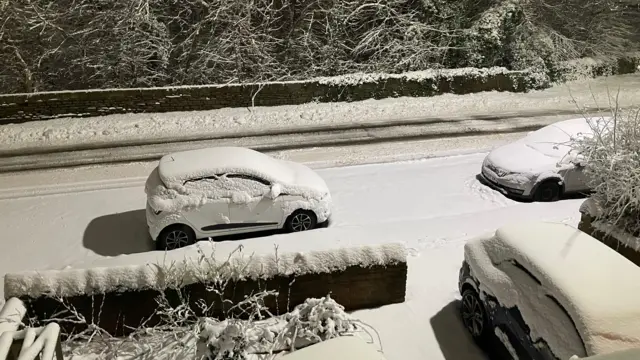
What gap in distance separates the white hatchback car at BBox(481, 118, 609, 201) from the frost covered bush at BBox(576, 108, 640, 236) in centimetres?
220

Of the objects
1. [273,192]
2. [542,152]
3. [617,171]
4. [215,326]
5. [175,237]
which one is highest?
[617,171]

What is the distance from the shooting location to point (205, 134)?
16.7m

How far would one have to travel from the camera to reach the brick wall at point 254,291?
25.0 feet

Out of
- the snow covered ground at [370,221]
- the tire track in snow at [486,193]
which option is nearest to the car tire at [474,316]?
the snow covered ground at [370,221]

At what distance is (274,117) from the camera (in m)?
18.0

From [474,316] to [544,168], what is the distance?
19.3ft

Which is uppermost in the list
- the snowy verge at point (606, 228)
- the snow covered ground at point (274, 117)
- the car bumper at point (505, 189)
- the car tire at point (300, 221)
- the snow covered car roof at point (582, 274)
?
the snow covered car roof at point (582, 274)

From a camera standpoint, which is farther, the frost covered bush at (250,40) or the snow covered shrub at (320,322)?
the frost covered bush at (250,40)

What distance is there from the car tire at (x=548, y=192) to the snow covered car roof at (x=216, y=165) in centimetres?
560

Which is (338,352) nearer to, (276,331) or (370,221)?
(276,331)

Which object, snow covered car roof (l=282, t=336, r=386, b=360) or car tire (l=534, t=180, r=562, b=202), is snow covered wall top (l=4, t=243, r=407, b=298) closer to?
snow covered car roof (l=282, t=336, r=386, b=360)

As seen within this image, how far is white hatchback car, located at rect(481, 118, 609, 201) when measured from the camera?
12.3 m

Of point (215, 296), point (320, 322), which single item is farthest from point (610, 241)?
point (215, 296)

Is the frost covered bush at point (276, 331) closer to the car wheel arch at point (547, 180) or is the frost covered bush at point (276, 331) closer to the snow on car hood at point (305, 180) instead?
the snow on car hood at point (305, 180)
